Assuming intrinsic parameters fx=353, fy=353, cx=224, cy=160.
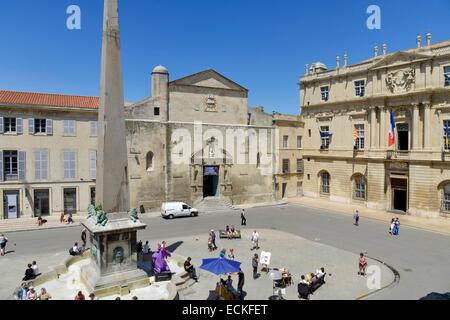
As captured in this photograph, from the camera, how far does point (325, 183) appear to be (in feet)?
123

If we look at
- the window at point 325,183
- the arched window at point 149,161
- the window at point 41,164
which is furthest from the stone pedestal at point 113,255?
the window at point 325,183

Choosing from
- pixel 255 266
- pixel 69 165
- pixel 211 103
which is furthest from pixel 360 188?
pixel 69 165

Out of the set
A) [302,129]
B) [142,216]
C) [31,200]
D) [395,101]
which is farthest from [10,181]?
[395,101]

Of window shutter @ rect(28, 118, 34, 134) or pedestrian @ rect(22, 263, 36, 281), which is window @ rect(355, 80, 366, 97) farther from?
pedestrian @ rect(22, 263, 36, 281)

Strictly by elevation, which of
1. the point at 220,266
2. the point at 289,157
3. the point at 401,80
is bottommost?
the point at 220,266

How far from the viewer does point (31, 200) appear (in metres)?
26.5

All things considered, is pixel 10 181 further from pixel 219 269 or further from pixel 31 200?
pixel 219 269

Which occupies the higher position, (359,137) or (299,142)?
(359,137)

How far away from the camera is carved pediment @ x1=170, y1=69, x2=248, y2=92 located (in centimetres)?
3141

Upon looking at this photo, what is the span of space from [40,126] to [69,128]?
2.02m

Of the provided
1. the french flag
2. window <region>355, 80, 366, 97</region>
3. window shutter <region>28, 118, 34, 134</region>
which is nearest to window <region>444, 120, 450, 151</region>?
the french flag

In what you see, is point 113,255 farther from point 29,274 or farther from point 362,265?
point 362,265

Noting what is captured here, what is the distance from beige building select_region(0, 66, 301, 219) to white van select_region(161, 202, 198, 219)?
7.93ft

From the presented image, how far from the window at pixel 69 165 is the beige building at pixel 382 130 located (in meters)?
23.7
